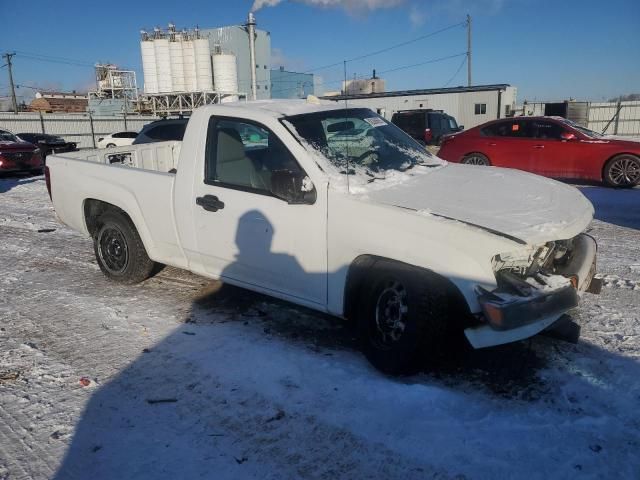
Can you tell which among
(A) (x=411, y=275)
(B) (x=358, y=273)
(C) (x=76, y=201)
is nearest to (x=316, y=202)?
(B) (x=358, y=273)

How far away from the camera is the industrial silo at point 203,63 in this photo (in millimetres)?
47188

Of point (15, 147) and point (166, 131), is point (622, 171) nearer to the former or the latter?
point (166, 131)

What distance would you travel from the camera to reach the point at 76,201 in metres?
5.56

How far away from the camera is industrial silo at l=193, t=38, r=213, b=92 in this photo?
4719 cm

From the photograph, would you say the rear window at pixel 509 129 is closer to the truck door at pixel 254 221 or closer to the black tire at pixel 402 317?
the truck door at pixel 254 221

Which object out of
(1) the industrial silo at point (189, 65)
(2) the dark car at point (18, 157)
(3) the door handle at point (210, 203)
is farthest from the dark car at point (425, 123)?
(1) the industrial silo at point (189, 65)

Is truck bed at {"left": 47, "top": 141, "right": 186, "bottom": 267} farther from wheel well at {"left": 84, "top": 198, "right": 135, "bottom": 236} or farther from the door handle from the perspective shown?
the door handle

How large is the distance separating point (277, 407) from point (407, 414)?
0.81 meters

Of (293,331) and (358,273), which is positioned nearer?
(358,273)

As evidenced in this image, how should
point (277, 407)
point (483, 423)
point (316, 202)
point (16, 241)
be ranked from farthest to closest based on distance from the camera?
point (16, 241), point (316, 202), point (277, 407), point (483, 423)

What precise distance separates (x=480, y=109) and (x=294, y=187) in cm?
3156

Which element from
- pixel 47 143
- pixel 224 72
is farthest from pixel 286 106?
pixel 224 72

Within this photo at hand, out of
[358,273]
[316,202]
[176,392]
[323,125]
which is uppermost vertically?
[323,125]

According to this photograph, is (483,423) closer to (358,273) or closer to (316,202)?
(358,273)
